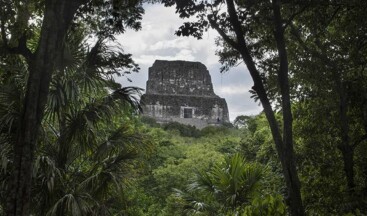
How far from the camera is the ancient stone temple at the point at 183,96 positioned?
38.6 m

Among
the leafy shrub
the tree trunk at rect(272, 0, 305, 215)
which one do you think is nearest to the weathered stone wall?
the leafy shrub

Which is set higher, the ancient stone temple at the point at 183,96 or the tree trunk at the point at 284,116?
the ancient stone temple at the point at 183,96

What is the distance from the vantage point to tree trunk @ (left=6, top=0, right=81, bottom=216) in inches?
191

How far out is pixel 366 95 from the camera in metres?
7.91

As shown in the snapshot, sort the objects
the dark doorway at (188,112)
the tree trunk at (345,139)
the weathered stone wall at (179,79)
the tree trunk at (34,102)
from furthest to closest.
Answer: the weathered stone wall at (179,79)
the dark doorway at (188,112)
the tree trunk at (345,139)
the tree trunk at (34,102)

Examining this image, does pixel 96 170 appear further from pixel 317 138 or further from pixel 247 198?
pixel 317 138

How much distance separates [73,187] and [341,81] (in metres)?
4.88

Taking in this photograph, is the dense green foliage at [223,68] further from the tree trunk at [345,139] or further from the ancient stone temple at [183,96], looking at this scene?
the ancient stone temple at [183,96]

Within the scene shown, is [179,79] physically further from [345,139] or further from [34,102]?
[34,102]

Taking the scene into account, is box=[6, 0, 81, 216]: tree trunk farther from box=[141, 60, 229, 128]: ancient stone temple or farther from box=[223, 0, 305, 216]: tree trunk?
box=[141, 60, 229, 128]: ancient stone temple

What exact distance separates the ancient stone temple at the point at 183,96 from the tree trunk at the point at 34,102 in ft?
105

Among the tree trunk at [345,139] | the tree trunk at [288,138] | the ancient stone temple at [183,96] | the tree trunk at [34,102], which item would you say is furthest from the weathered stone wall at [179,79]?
the tree trunk at [34,102]

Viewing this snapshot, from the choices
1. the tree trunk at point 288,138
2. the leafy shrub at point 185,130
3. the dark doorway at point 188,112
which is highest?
the dark doorway at point 188,112

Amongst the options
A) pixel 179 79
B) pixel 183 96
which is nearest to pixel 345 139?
pixel 183 96
